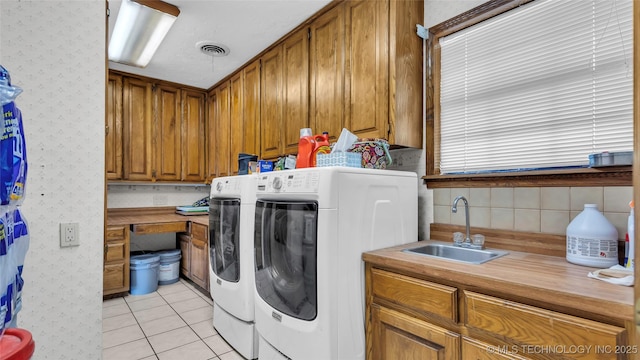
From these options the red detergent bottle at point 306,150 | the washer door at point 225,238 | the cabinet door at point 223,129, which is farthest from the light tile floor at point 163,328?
the cabinet door at point 223,129

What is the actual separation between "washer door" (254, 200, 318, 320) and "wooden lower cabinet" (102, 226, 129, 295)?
215cm

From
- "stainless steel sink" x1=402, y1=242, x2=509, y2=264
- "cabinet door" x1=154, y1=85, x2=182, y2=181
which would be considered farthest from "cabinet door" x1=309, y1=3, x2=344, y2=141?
"cabinet door" x1=154, y1=85, x2=182, y2=181

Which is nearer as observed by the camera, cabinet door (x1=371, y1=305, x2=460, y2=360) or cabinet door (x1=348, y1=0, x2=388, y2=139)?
cabinet door (x1=371, y1=305, x2=460, y2=360)

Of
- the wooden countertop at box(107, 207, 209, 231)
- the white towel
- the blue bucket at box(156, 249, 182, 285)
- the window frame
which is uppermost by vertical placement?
the window frame

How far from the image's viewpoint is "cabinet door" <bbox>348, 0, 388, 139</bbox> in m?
1.91

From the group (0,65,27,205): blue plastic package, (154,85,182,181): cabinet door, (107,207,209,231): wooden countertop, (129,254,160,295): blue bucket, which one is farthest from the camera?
(154,85,182,181): cabinet door

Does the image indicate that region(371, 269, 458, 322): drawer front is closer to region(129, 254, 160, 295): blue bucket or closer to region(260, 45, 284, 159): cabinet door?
region(260, 45, 284, 159): cabinet door

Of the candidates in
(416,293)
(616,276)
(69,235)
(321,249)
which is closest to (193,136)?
(69,235)

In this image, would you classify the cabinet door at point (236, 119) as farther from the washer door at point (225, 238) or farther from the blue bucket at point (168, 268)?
the blue bucket at point (168, 268)

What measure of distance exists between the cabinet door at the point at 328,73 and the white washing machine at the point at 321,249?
0.75 metres

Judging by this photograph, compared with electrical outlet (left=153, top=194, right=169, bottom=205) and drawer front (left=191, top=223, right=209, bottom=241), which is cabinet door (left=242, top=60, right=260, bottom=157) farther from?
electrical outlet (left=153, top=194, right=169, bottom=205)

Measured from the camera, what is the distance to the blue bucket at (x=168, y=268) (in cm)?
357

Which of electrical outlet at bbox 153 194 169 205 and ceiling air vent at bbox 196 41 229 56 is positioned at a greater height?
ceiling air vent at bbox 196 41 229 56

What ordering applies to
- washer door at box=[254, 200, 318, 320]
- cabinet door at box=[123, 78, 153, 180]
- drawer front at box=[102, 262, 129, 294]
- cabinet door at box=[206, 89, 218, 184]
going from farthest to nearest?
cabinet door at box=[206, 89, 218, 184] → cabinet door at box=[123, 78, 153, 180] → drawer front at box=[102, 262, 129, 294] → washer door at box=[254, 200, 318, 320]
